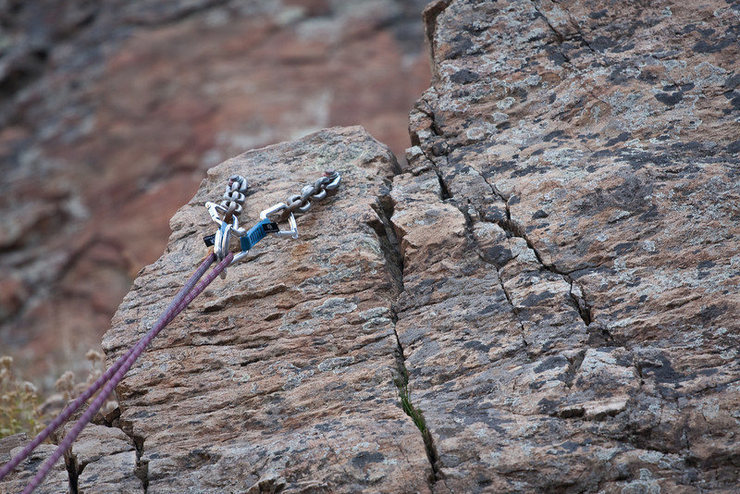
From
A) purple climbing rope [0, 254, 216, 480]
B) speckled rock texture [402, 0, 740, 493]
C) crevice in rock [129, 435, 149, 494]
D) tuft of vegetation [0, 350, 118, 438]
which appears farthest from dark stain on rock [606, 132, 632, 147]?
tuft of vegetation [0, 350, 118, 438]

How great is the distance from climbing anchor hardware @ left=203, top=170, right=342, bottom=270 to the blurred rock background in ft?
16.5

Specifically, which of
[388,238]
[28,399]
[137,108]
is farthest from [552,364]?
[137,108]

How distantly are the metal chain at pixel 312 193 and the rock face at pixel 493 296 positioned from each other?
0.21ft

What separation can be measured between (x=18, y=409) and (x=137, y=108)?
7089 mm

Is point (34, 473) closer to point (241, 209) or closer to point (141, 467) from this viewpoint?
point (141, 467)

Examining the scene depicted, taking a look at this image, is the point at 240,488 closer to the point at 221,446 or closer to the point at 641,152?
the point at 221,446

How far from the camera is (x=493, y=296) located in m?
2.18

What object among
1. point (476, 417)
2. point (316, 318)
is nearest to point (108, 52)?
point (316, 318)

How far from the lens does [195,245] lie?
269 centimetres

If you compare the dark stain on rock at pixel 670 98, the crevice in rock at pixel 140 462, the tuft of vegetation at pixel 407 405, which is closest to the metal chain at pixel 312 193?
the tuft of vegetation at pixel 407 405

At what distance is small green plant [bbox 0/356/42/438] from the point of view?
10.2 feet

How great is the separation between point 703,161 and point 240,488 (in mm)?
1901

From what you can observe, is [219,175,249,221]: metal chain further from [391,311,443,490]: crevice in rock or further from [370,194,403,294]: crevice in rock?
[391,311,443,490]: crevice in rock

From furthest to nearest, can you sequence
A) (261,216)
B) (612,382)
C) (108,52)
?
(108,52)
(261,216)
(612,382)
